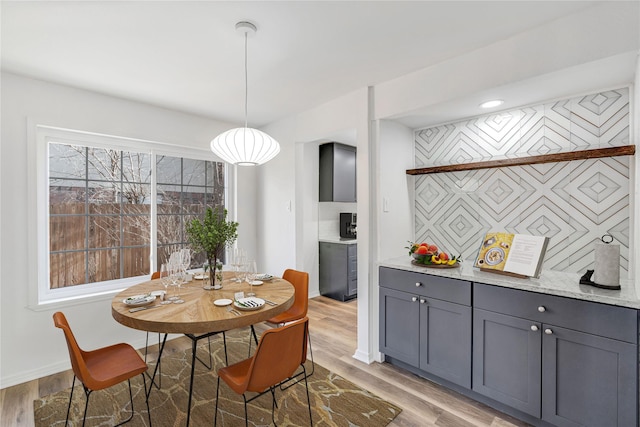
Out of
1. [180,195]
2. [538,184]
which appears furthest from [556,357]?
[180,195]

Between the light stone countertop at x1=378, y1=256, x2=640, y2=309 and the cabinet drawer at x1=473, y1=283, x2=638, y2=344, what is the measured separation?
3 cm

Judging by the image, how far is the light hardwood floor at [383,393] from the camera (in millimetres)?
1965

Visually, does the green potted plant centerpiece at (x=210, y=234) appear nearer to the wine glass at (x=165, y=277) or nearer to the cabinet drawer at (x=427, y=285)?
the wine glass at (x=165, y=277)

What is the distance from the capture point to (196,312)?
1.68 metres

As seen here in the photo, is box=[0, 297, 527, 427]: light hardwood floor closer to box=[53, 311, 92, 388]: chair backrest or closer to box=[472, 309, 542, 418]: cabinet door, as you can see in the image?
box=[472, 309, 542, 418]: cabinet door

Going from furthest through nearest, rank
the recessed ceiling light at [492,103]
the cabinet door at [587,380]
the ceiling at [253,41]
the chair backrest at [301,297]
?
1. the chair backrest at [301,297]
2. the recessed ceiling light at [492,103]
3. the ceiling at [253,41]
4. the cabinet door at [587,380]

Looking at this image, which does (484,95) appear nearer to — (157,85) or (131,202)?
(157,85)

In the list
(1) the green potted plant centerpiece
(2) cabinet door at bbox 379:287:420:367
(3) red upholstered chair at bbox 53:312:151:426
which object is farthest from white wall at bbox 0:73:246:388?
(2) cabinet door at bbox 379:287:420:367

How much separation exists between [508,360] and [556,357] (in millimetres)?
271

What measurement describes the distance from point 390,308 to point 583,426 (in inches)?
52.1

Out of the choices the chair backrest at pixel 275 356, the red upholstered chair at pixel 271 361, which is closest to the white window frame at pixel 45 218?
the red upholstered chair at pixel 271 361

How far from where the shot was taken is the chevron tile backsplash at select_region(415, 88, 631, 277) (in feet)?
6.86

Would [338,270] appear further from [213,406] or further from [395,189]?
[213,406]

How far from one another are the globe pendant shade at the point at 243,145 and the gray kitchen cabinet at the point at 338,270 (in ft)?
7.92
